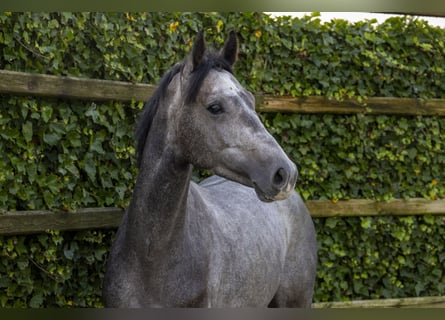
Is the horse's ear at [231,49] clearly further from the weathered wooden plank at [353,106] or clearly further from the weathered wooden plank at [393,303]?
the weathered wooden plank at [393,303]

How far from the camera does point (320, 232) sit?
16.4 ft

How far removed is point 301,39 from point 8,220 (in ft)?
8.38

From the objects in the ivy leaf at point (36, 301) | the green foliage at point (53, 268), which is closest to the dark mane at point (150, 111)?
the green foliage at point (53, 268)

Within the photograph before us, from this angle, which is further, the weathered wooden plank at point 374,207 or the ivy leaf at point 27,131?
the weathered wooden plank at point 374,207

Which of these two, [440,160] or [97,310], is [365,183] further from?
[97,310]

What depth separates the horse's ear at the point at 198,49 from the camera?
2525mm

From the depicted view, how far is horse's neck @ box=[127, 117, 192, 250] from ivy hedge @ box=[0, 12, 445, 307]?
0.92 m

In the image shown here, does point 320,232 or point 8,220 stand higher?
point 8,220

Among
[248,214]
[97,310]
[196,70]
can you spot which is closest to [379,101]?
[248,214]

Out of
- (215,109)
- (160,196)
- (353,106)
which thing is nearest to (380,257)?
(353,106)

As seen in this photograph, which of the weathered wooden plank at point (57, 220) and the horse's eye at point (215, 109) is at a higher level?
the horse's eye at point (215, 109)

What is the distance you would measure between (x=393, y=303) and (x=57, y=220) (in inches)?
117

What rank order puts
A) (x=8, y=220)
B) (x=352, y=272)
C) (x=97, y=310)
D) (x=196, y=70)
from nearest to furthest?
(x=97, y=310) → (x=196, y=70) → (x=8, y=220) → (x=352, y=272)

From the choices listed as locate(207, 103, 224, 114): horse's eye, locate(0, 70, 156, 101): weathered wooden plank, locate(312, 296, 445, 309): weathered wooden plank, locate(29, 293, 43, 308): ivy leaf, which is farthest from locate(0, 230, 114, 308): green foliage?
locate(312, 296, 445, 309): weathered wooden plank
